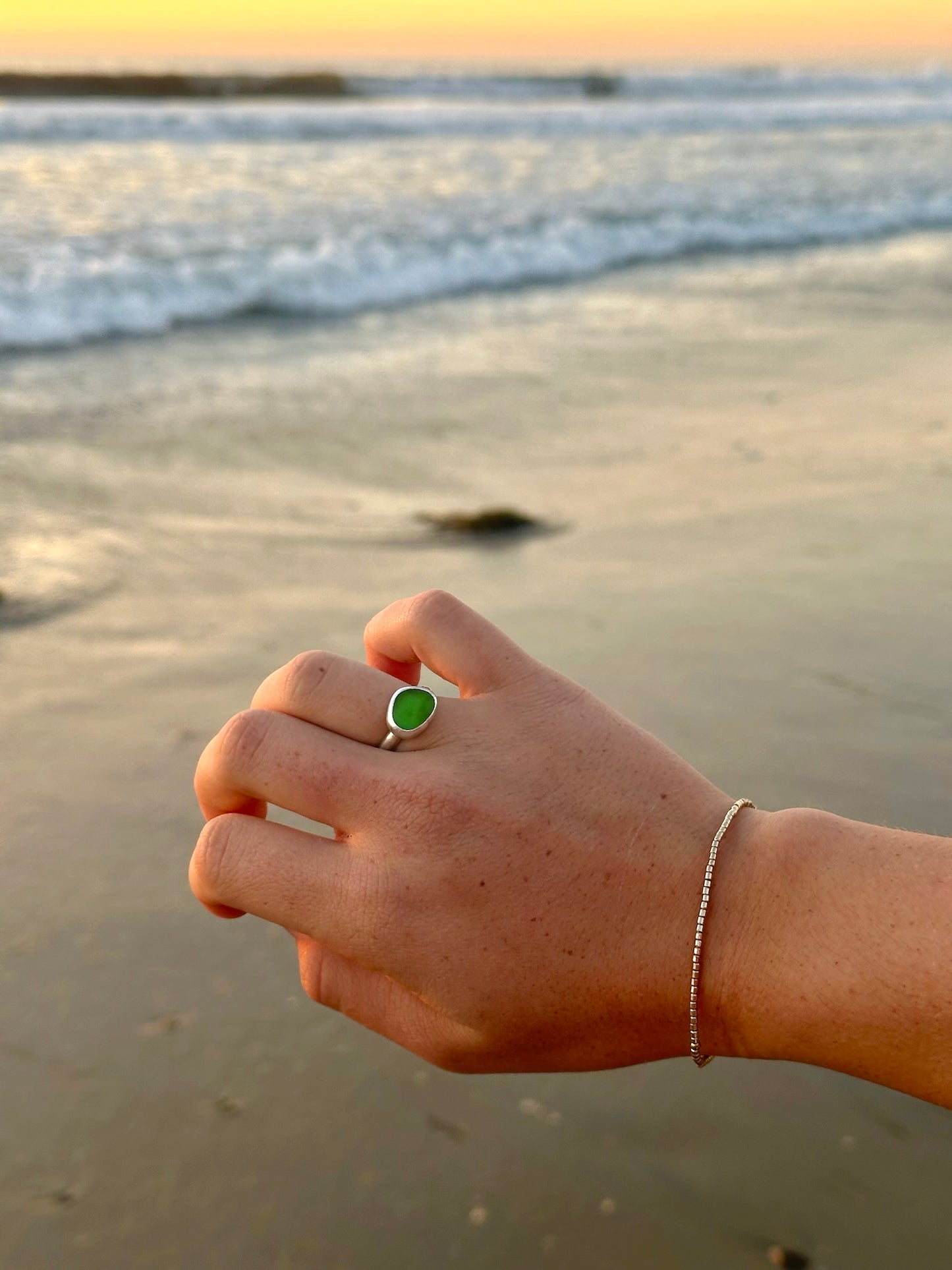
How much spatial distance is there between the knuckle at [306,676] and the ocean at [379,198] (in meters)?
5.57

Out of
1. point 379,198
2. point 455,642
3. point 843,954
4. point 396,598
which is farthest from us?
point 379,198

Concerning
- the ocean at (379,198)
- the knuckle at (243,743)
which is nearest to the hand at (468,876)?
the knuckle at (243,743)

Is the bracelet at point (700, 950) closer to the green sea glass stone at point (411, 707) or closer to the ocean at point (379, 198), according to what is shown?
the green sea glass stone at point (411, 707)

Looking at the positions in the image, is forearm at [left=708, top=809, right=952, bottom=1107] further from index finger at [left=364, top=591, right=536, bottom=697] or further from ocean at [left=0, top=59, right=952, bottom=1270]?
index finger at [left=364, top=591, right=536, bottom=697]

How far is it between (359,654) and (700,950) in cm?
174

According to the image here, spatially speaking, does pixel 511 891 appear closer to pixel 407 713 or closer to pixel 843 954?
pixel 407 713

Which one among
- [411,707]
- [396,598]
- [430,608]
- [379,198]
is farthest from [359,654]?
[379,198]

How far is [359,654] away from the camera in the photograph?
277cm

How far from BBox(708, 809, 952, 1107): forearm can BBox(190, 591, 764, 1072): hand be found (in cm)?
1

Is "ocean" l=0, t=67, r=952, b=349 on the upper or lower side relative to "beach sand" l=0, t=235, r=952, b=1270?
upper

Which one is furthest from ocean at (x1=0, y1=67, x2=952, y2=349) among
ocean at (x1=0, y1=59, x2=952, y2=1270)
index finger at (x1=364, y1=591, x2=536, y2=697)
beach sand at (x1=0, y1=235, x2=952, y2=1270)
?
index finger at (x1=364, y1=591, x2=536, y2=697)

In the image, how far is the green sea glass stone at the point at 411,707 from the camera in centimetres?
112

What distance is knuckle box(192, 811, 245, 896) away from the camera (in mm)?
1109

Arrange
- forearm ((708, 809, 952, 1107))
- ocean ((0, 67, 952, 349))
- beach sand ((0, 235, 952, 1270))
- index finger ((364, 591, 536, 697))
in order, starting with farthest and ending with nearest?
1. ocean ((0, 67, 952, 349))
2. beach sand ((0, 235, 952, 1270))
3. index finger ((364, 591, 536, 697))
4. forearm ((708, 809, 952, 1107))
